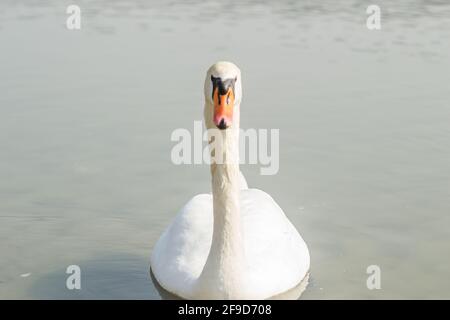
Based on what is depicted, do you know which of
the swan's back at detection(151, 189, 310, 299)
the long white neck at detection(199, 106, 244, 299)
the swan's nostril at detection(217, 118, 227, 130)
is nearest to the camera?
the swan's nostril at detection(217, 118, 227, 130)

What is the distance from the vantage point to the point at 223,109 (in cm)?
667

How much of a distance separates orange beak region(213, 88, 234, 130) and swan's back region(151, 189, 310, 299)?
52.6 inches

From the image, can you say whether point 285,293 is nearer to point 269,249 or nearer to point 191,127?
point 269,249

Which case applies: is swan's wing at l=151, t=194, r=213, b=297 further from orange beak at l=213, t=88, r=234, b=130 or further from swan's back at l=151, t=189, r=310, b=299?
orange beak at l=213, t=88, r=234, b=130

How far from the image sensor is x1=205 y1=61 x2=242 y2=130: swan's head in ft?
21.9

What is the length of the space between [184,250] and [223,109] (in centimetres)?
151

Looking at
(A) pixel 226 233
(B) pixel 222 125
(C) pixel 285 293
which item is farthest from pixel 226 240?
(B) pixel 222 125

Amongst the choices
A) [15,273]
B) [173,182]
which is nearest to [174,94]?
[173,182]

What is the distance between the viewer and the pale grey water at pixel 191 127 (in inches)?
335

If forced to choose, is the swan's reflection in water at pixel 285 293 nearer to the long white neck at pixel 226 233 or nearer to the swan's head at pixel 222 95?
the long white neck at pixel 226 233

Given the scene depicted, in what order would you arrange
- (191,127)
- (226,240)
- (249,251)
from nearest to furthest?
(226,240) < (249,251) < (191,127)

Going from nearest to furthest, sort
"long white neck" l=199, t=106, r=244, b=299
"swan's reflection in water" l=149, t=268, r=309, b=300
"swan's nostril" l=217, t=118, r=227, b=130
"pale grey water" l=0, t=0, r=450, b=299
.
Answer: "swan's nostril" l=217, t=118, r=227, b=130, "long white neck" l=199, t=106, r=244, b=299, "swan's reflection in water" l=149, t=268, r=309, b=300, "pale grey water" l=0, t=0, r=450, b=299

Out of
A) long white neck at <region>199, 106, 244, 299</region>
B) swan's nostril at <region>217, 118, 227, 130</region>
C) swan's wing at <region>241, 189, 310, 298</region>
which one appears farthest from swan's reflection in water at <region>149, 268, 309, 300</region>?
swan's nostril at <region>217, 118, 227, 130</region>

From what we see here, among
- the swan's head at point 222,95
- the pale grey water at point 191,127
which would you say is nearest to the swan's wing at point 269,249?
the pale grey water at point 191,127
